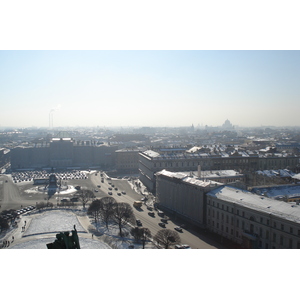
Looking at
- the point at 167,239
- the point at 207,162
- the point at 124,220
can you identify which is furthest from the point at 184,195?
the point at 207,162

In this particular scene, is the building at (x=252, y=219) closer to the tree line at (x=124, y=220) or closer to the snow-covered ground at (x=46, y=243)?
the tree line at (x=124, y=220)

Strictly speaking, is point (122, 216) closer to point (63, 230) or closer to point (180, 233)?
point (63, 230)

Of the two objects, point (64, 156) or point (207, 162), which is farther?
point (64, 156)

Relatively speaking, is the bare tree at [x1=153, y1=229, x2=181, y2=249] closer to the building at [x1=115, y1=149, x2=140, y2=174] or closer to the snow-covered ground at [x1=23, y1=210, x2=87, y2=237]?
the snow-covered ground at [x1=23, y1=210, x2=87, y2=237]

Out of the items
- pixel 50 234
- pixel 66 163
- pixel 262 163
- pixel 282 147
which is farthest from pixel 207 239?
pixel 282 147

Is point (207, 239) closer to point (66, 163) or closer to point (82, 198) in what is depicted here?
point (82, 198)

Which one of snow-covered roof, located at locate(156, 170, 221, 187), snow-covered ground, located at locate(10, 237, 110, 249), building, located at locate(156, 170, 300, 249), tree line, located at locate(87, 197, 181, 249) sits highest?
snow-covered roof, located at locate(156, 170, 221, 187)

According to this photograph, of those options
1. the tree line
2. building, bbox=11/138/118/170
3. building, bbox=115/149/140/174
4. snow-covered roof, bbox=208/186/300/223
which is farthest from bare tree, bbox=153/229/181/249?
building, bbox=11/138/118/170
